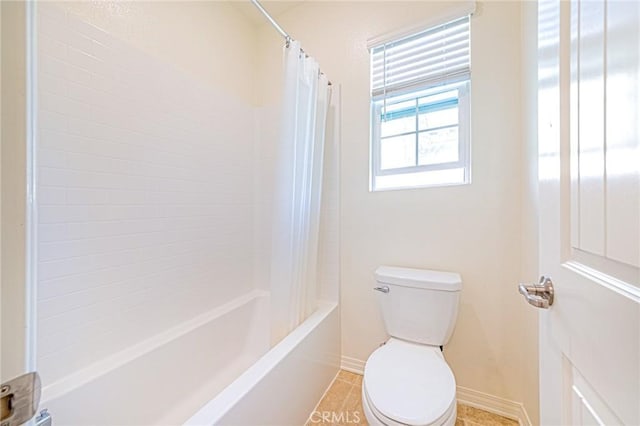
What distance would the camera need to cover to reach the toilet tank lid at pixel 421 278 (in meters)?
1.30

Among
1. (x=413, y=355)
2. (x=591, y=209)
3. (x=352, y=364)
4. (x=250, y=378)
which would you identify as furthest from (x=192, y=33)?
(x=352, y=364)

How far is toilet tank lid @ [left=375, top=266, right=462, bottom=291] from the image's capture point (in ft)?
4.26

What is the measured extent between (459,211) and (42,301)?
186cm

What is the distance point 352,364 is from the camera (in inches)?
68.3

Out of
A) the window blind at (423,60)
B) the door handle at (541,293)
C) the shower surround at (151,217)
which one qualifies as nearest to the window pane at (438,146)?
the window blind at (423,60)

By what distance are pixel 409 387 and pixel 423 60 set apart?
1666 millimetres

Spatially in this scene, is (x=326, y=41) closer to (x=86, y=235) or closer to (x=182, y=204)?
(x=182, y=204)

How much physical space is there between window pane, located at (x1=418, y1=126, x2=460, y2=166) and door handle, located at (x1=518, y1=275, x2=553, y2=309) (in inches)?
41.4

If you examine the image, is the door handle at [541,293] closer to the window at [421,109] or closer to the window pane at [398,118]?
the window at [421,109]

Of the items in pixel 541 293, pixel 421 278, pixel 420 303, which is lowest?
pixel 420 303

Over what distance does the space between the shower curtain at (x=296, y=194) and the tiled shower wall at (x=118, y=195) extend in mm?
548

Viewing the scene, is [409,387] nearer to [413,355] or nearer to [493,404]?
[413,355]

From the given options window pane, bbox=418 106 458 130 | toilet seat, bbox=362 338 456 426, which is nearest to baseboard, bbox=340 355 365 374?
toilet seat, bbox=362 338 456 426

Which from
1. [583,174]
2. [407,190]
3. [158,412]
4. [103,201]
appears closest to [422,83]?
[407,190]
